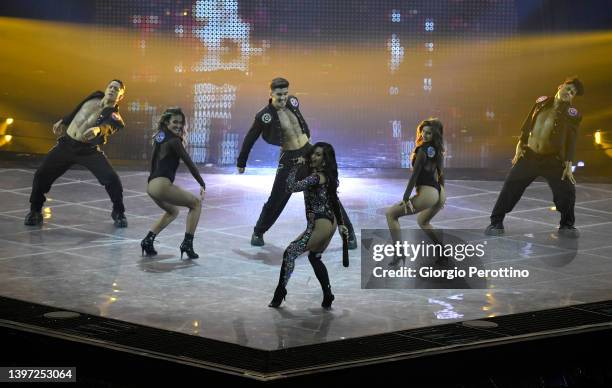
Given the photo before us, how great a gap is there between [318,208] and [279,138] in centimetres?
272

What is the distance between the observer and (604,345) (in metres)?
8.56

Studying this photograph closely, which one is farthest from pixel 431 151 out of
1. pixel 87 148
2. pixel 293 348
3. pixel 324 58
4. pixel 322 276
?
pixel 324 58

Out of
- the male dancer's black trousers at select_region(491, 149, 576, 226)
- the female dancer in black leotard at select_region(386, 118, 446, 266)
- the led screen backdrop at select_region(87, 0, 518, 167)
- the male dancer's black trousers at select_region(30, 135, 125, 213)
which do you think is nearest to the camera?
the female dancer in black leotard at select_region(386, 118, 446, 266)

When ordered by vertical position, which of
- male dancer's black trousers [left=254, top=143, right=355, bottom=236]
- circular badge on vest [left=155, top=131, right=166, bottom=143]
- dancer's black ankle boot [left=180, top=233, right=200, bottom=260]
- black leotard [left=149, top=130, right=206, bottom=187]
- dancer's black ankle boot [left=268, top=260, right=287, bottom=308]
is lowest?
dancer's black ankle boot [left=268, top=260, right=287, bottom=308]

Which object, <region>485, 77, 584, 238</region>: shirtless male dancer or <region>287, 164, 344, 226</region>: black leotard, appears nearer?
<region>287, 164, 344, 226</region>: black leotard

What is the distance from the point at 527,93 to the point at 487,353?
15807 mm

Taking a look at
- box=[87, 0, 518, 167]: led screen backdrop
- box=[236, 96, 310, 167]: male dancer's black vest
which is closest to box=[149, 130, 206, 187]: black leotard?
box=[236, 96, 310, 167]: male dancer's black vest

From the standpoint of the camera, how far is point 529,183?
12.5 metres

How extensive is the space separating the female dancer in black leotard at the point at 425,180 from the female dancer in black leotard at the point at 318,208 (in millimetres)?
1669

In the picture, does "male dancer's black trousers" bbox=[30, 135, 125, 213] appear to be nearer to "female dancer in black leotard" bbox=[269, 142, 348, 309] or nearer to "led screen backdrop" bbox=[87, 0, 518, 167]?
"female dancer in black leotard" bbox=[269, 142, 348, 309]

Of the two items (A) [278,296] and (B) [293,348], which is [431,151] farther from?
(B) [293,348]

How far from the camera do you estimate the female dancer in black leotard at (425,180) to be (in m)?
10.8

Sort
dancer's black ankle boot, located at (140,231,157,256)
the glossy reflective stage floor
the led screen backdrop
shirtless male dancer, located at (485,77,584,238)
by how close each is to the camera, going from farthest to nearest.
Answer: the led screen backdrop
shirtless male dancer, located at (485,77,584,238)
dancer's black ankle boot, located at (140,231,157,256)
the glossy reflective stage floor

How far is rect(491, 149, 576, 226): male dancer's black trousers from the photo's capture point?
1238 cm
